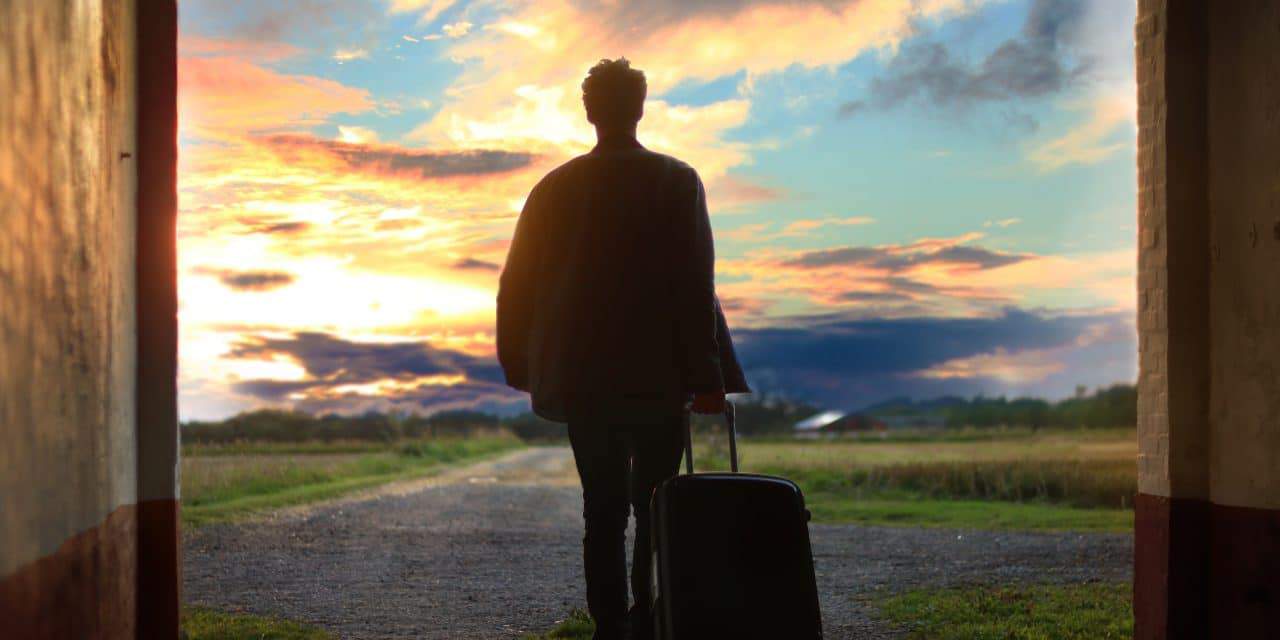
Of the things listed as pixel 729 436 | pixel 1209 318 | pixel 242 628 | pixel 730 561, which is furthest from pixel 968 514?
pixel 730 561

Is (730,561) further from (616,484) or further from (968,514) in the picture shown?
(968,514)

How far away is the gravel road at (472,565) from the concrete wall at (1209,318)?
165 centimetres

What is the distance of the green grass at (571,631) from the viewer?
20.4 ft

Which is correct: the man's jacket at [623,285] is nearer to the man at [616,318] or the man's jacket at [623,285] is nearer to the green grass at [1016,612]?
the man at [616,318]

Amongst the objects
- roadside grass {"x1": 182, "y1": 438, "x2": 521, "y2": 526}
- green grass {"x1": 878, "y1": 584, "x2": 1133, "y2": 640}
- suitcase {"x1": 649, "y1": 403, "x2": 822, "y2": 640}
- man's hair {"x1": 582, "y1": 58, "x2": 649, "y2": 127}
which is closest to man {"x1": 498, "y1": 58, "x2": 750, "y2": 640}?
man's hair {"x1": 582, "y1": 58, "x2": 649, "y2": 127}

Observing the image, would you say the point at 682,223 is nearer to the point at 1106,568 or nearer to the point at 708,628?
the point at 708,628

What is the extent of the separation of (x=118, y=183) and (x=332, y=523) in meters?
9.04

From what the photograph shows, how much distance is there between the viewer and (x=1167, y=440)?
5.67 metres

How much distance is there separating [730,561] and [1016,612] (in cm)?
371

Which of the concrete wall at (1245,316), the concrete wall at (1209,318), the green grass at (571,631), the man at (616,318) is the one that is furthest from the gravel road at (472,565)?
the man at (616,318)

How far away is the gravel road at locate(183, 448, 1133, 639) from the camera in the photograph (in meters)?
7.13

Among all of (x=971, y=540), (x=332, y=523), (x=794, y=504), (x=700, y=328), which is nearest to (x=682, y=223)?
(x=700, y=328)

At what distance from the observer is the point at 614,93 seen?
455 centimetres

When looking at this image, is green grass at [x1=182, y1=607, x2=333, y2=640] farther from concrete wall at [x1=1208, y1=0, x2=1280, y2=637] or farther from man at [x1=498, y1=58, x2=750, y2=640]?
concrete wall at [x1=1208, y1=0, x2=1280, y2=637]
